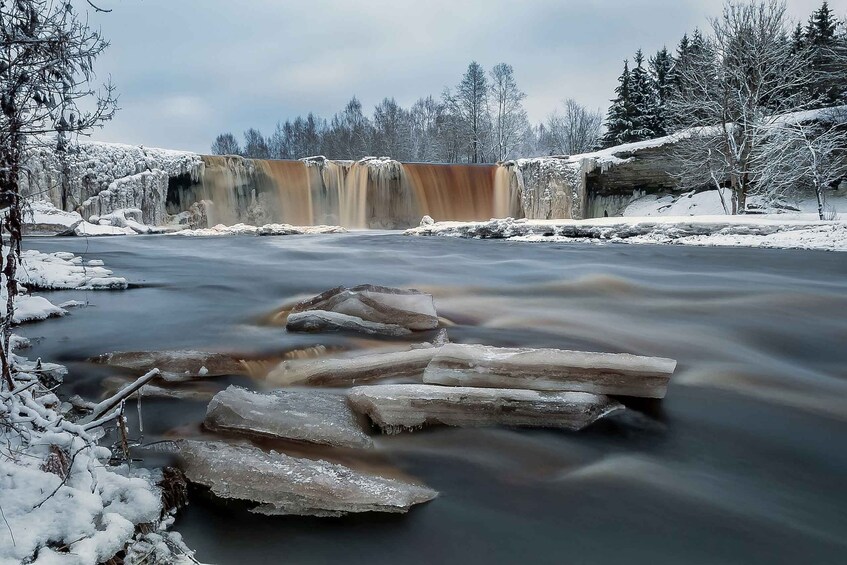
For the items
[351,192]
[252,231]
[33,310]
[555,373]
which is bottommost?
[555,373]

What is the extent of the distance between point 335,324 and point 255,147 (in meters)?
69.1

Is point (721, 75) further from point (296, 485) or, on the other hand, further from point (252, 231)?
point (296, 485)

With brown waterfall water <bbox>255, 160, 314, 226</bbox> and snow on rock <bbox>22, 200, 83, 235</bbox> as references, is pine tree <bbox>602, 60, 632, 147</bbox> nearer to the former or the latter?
brown waterfall water <bbox>255, 160, 314, 226</bbox>

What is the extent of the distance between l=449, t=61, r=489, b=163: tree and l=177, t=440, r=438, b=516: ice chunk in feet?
141

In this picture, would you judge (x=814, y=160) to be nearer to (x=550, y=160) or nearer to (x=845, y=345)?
(x=550, y=160)

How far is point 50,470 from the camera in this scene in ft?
4.99

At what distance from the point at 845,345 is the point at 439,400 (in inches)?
146

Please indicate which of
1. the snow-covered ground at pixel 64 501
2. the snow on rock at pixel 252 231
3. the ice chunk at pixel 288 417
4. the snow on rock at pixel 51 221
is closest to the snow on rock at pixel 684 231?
the snow on rock at pixel 252 231

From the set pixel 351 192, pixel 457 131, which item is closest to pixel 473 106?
pixel 457 131

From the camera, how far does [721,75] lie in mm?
18391

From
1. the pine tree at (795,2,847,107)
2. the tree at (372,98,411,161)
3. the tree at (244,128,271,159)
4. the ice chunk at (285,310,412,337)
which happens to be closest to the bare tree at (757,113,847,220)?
the pine tree at (795,2,847,107)

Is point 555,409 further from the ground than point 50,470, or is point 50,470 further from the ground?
point 50,470

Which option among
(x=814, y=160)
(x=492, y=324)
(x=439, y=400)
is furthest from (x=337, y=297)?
(x=814, y=160)

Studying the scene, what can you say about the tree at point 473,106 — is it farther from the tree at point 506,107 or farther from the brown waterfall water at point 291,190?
the brown waterfall water at point 291,190
